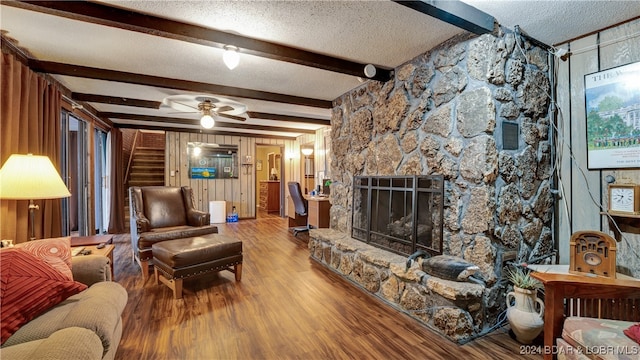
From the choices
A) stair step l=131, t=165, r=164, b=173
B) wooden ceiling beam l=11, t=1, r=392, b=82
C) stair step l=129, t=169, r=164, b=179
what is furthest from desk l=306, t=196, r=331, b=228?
stair step l=131, t=165, r=164, b=173

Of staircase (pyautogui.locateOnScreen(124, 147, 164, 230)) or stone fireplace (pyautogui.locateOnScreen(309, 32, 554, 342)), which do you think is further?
staircase (pyautogui.locateOnScreen(124, 147, 164, 230))

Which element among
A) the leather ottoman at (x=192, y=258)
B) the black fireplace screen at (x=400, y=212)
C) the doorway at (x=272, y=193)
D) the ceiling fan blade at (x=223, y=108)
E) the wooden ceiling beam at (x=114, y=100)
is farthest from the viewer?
the doorway at (x=272, y=193)

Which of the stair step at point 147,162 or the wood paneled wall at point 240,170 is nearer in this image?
the wood paneled wall at point 240,170

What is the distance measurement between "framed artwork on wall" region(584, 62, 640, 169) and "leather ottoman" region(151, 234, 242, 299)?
A: 3.26m

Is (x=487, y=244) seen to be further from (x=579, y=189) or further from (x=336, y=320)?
(x=336, y=320)

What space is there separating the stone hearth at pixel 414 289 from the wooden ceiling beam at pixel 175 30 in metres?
1.89

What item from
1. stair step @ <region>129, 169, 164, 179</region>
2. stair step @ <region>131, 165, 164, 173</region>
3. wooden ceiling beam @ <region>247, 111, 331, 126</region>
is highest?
wooden ceiling beam @ <region>247, 111, 331, 126</region>

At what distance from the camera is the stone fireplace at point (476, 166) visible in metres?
2.06

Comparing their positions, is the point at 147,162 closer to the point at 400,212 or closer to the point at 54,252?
the point at 54,252

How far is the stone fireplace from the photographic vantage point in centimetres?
206

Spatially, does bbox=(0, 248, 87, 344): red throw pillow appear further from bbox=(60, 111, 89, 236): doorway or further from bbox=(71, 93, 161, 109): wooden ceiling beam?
bbox=(60, 111, 89, 236): doorway

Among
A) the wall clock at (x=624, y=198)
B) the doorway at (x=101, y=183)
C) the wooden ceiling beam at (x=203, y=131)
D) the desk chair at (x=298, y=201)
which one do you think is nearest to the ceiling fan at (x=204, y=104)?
the desk chair at (x=298, y=201)

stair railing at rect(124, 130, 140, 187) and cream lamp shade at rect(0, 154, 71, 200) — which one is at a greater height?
stair railing at rect(124, 130, 140, 187)

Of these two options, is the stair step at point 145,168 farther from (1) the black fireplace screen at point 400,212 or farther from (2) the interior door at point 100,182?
(1) the black fireplace screen at point 400,212
